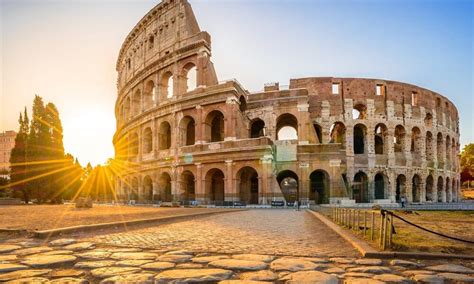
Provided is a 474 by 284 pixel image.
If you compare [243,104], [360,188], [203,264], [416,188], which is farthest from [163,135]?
[203,264]

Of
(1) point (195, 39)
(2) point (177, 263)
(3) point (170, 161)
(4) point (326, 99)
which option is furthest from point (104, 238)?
(4) point (326, 99)

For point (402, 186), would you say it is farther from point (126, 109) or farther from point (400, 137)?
point (126, 109)

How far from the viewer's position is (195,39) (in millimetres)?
28031

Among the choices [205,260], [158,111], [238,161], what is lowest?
[205,260]

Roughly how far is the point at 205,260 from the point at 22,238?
4.03 metres

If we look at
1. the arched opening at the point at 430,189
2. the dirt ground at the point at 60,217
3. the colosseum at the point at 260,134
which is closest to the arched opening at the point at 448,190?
the colosseum at the point at 260,134

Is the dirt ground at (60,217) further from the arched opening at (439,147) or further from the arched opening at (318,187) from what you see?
the arched opening at (439,147)

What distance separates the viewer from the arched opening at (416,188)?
3231cm

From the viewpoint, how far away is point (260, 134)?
1275 inches

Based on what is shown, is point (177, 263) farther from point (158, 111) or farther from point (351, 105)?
point (351, 105)

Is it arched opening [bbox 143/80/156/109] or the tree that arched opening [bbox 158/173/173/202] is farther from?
the tree

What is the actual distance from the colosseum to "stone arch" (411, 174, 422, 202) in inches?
5.1

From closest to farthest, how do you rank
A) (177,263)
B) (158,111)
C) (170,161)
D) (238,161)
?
(177,263) → (238,161) → (170,161) → (158,111)

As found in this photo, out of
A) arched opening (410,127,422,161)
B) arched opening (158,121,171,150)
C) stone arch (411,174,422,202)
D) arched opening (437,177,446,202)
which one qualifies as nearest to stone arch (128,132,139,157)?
arched opening (158,121,171,150)
